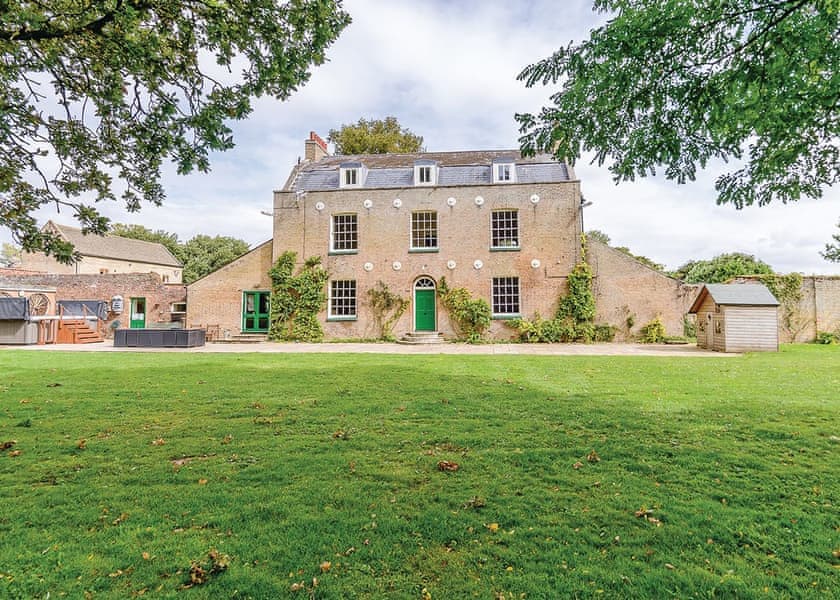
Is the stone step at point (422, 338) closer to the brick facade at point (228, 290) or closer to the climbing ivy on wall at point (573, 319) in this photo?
the climbing ivy on wall at point (573, 319)

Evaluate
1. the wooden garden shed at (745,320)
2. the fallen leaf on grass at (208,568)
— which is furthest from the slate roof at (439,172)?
the fallen leaf on grass at (208,568)

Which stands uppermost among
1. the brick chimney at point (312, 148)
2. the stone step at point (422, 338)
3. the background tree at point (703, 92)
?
the brick chimney at point (312, 148)

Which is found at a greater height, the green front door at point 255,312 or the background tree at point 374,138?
the background tree at point 374,138

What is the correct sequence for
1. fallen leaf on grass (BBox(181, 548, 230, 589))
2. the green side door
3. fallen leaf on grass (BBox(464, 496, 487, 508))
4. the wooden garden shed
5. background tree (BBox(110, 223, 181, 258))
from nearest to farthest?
fallen leaf on grass (BBox(181, 548, 230, 589)) < fallen leaf on grass (BBox(464, 496, 487, 508)) < the wooden garden shed < the green side door < background tree (BBox(110, 223, 181, 258))

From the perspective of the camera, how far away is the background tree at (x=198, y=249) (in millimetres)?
50625

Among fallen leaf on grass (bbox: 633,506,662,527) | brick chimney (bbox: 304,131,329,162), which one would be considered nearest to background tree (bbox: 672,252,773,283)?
brick chimney (bbox: 304,131,329,162)

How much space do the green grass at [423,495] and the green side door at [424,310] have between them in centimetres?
1401

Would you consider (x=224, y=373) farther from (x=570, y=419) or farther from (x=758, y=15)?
(x=758, y=15)

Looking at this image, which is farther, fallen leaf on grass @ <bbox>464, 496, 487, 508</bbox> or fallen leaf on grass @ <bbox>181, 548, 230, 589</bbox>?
fallen leaf on grass @ <bbox>464, 496, 487, 508</bbox>

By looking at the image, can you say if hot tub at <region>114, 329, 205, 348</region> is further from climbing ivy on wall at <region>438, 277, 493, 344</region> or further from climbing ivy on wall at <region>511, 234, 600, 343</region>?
climbing ivy on wall at <region>511, 234, 600, 343</region>

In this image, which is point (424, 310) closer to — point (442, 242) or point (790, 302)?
point (442, 242)

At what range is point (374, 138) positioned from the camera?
3500 centimetres

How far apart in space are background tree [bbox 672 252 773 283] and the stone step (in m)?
15.5

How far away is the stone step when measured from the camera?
20.3 meters
